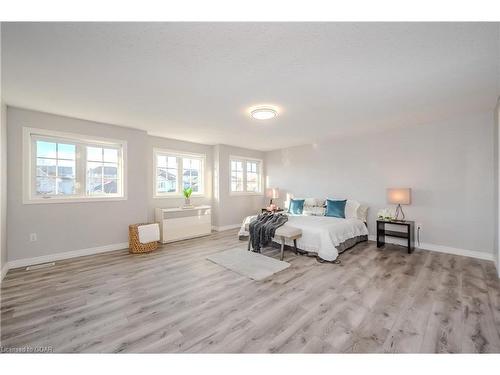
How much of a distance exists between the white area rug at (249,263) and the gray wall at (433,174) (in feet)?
9.40

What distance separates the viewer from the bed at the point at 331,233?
356cm

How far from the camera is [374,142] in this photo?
15.8 feet

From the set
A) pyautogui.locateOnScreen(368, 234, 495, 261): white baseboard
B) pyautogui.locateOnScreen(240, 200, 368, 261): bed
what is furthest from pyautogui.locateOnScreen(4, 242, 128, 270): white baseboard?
pyautogui.locateOnScreen(368, 234, 495, 261): white baseboard

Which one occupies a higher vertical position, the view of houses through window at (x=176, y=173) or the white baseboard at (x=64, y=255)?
the view of houses through window at (x=176, y=173)

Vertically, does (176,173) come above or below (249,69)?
below

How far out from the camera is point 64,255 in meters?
3.65

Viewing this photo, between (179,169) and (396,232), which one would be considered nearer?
(396,232)

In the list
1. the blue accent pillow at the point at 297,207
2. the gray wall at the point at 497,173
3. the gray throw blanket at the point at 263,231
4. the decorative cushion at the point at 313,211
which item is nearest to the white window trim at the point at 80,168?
the gray throw blanket at the point at 263,231

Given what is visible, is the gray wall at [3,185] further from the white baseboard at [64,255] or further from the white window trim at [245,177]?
the white window trim at [245,177]

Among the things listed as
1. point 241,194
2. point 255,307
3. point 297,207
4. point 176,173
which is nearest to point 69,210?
point 176,173

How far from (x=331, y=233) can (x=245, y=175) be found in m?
3.76

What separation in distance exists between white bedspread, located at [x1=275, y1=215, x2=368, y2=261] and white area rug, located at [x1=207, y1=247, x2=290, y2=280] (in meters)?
0.63

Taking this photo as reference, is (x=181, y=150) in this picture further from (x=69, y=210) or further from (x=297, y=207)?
(x=297, y=207)

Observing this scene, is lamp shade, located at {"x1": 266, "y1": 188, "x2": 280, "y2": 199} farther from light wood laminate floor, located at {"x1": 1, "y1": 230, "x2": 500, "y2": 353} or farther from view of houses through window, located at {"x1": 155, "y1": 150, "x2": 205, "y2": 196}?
light wood laminate floor, located at {"x1": 1, "y1": 230, "x2": 500, "y2": 353}
